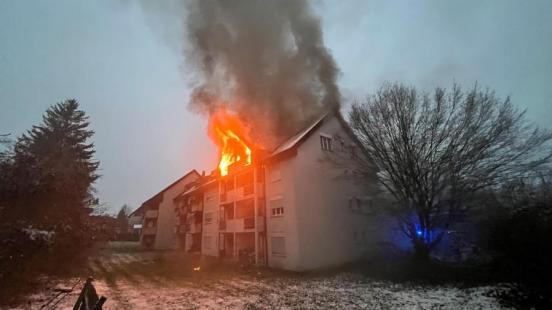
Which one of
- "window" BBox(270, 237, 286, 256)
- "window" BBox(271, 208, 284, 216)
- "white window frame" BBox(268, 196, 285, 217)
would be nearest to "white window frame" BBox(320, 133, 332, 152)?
"white window frame" BBox(268, 196, 285, 217)

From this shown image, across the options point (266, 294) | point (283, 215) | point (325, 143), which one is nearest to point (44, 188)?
point (266, 294)

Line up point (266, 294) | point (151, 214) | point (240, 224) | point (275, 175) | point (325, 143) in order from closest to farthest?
point (266, 294), point (275, 175), point (325, 143), point (240, 224), point (151, 214)

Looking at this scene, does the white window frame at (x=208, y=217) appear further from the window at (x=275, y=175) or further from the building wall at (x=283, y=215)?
the window at (x=275, y=175)

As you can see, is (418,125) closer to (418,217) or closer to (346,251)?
(418,217)

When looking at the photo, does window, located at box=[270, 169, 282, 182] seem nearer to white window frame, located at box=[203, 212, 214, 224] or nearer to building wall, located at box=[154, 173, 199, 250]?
white window frame, located at box=[203, 212, 214, 224]

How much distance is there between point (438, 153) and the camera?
18484mm

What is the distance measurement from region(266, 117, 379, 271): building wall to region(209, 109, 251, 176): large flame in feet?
16.5

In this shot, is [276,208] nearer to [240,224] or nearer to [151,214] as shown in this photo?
[240,224]

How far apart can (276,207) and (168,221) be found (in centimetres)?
3400

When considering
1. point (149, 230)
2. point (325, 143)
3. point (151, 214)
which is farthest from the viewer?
point (151, 214)

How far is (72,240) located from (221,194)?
1799 cm

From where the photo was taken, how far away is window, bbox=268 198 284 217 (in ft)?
76.5

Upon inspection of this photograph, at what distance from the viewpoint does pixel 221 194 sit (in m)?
32.8

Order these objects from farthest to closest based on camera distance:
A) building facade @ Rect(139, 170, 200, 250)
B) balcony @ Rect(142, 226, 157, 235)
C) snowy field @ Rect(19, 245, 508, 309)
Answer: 1. balcony @ Rect(142, 226, 157, 235)
2. building facade @ Rect(139, 170, 200, 250)
3. snowy field @ Rect(19, 245, 508, 309)
